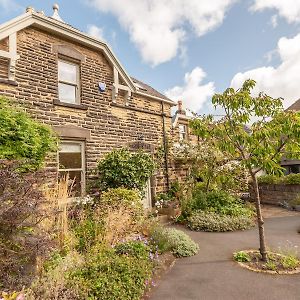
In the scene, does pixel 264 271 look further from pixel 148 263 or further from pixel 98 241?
pixel 98 241

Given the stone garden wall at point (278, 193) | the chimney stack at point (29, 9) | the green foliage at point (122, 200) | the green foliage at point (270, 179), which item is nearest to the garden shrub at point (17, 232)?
the green foliage at point (122, 200)

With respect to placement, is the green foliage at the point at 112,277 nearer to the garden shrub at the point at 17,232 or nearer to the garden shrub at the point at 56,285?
the garden shrub at the point at 56,285

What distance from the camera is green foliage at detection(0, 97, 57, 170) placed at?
20.3ft

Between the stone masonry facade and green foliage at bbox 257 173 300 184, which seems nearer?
the stone masonry facade

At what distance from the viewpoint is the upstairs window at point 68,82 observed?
8.95 meters

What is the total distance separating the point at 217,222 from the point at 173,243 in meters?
2.96

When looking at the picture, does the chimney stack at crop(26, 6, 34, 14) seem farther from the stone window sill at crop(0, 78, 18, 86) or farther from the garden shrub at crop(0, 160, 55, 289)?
the garden shrub at crop(0, 160, 55, 289)

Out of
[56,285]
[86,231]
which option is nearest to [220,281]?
[56,285]

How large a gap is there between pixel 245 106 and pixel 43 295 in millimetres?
5099

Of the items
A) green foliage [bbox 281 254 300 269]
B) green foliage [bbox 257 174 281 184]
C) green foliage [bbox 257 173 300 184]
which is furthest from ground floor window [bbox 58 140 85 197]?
green foliage [bbox 257 174 281 184]

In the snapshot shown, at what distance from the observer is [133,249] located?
5.22m

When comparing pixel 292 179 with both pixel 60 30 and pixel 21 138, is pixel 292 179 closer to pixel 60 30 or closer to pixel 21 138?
pixel 60 30

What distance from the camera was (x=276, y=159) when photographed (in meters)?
5.67

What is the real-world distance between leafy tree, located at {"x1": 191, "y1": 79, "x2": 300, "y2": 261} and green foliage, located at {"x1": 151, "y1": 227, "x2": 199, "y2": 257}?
5.47 ft
